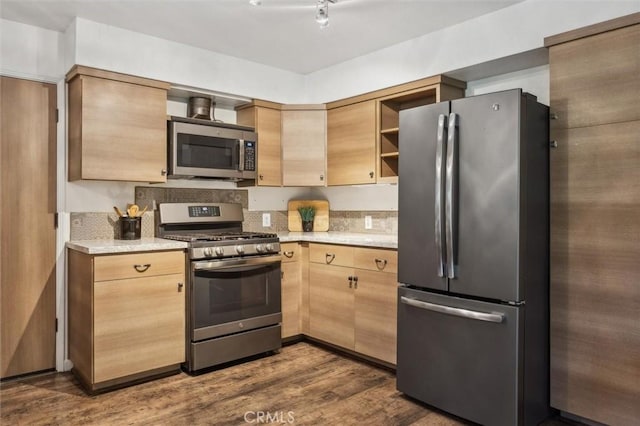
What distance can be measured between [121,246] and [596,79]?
2.89 m

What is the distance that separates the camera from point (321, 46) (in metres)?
3.49

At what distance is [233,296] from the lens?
10.6 ft

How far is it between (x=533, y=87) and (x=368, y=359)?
2230mm

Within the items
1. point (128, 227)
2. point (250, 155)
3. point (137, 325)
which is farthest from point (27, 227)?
point (250, 155)

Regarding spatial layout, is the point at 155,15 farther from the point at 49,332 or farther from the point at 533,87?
the point at 533,87

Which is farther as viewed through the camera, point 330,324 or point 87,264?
point 330,324

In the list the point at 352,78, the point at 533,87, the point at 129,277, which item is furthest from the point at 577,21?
the point at 129,277

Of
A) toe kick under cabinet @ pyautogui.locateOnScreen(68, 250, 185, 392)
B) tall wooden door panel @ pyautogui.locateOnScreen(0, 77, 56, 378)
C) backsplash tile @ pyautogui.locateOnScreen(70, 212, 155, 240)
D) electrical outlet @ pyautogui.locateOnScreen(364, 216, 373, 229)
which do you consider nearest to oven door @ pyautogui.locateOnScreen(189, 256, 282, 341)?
toe kick under cabinet @ pyautogui.locateOnScreen(68, 250, 185, 392)

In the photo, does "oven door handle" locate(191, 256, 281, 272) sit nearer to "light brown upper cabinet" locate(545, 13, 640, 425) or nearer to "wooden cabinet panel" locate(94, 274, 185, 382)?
"wooden cabinet panel" locate(94, 274, 185, 382)

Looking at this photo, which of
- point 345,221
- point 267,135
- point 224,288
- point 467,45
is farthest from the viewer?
point 345,221

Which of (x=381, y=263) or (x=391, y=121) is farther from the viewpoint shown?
(x=391, y=121)

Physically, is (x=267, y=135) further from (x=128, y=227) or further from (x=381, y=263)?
(x=381, y=263)

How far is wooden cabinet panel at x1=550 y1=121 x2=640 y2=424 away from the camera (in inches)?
85.7

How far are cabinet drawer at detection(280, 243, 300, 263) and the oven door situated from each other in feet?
0.54
